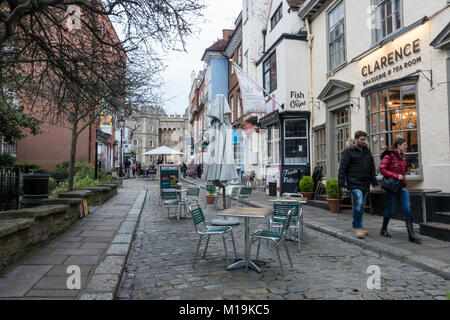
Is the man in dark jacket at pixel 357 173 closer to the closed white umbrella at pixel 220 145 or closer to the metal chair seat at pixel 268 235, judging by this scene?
the metal chair seat at pixel 268 235

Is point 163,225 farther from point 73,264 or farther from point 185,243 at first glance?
point 73,264

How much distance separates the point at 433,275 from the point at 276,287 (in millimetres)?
2170

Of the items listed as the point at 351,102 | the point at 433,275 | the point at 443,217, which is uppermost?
the point at 351,102

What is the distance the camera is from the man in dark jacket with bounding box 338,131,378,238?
6336 mm

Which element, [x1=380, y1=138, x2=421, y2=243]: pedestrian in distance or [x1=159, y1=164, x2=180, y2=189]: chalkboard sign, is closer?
[x1=380, y1=138, x2=421, y2=243]: pedestrian in distance

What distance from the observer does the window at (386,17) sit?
8648 mm

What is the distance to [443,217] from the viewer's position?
664 cm

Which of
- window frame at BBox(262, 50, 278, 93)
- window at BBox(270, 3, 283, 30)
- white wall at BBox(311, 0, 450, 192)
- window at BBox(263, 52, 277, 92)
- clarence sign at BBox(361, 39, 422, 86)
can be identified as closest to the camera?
white wall at BBox(311, 0, 450, 192)

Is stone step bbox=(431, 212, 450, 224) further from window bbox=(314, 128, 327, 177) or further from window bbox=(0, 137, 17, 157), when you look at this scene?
window bbox=(0, 137, 17, 157)

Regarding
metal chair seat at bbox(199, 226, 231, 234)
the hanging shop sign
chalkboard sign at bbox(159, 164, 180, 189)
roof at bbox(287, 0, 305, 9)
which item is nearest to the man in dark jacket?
metal chair seat at bbox(199, 226, 231, 234)

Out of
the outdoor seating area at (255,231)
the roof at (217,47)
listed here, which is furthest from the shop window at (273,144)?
the roof at (217,47)

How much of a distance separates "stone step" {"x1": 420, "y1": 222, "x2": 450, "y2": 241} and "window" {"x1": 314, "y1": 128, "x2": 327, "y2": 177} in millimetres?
6219

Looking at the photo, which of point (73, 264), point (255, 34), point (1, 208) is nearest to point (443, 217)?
point (73, 264)
